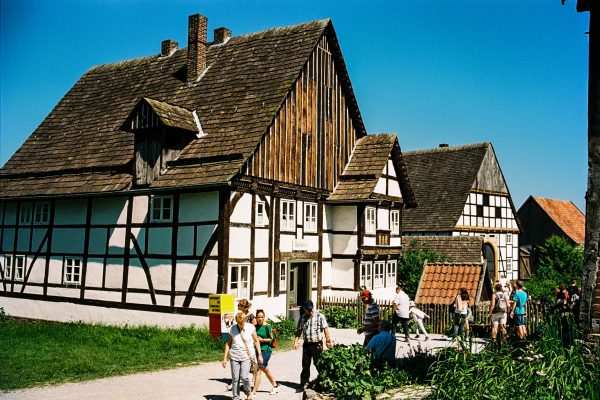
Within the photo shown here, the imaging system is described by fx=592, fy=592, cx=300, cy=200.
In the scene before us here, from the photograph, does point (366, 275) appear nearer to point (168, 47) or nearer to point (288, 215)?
point (288, 215)

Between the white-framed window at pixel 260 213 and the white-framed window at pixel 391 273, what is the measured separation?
8152mm

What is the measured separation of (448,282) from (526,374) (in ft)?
51.6

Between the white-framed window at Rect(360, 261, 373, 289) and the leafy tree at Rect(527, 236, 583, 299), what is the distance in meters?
12.4

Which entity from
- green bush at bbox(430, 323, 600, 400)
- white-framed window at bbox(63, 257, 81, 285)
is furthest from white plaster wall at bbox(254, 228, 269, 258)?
green bush at bbox(430, 323, 600, 400)

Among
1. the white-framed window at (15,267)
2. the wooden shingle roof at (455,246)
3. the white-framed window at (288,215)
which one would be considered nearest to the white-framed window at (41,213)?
the white-framed window at (15,267)

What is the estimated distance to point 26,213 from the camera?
24641 millimetres

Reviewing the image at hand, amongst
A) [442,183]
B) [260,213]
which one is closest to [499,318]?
[260,213]

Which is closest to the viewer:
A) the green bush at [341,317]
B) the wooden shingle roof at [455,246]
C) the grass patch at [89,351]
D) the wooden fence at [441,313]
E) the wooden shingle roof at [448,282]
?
the grass patch at [89,351]

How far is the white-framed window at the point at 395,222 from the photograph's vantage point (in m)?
26.5

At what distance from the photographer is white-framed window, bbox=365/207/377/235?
2438cm

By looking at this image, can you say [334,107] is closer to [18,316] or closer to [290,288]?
[290,288]

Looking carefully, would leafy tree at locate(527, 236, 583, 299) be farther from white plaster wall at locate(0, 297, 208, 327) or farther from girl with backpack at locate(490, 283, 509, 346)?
white plaster wall at locate(0, 297, 208, 327)

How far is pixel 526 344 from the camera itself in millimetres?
9797

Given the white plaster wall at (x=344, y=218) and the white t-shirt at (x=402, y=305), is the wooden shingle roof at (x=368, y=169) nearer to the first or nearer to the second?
the white plaster wall at (x=344, y=218)
